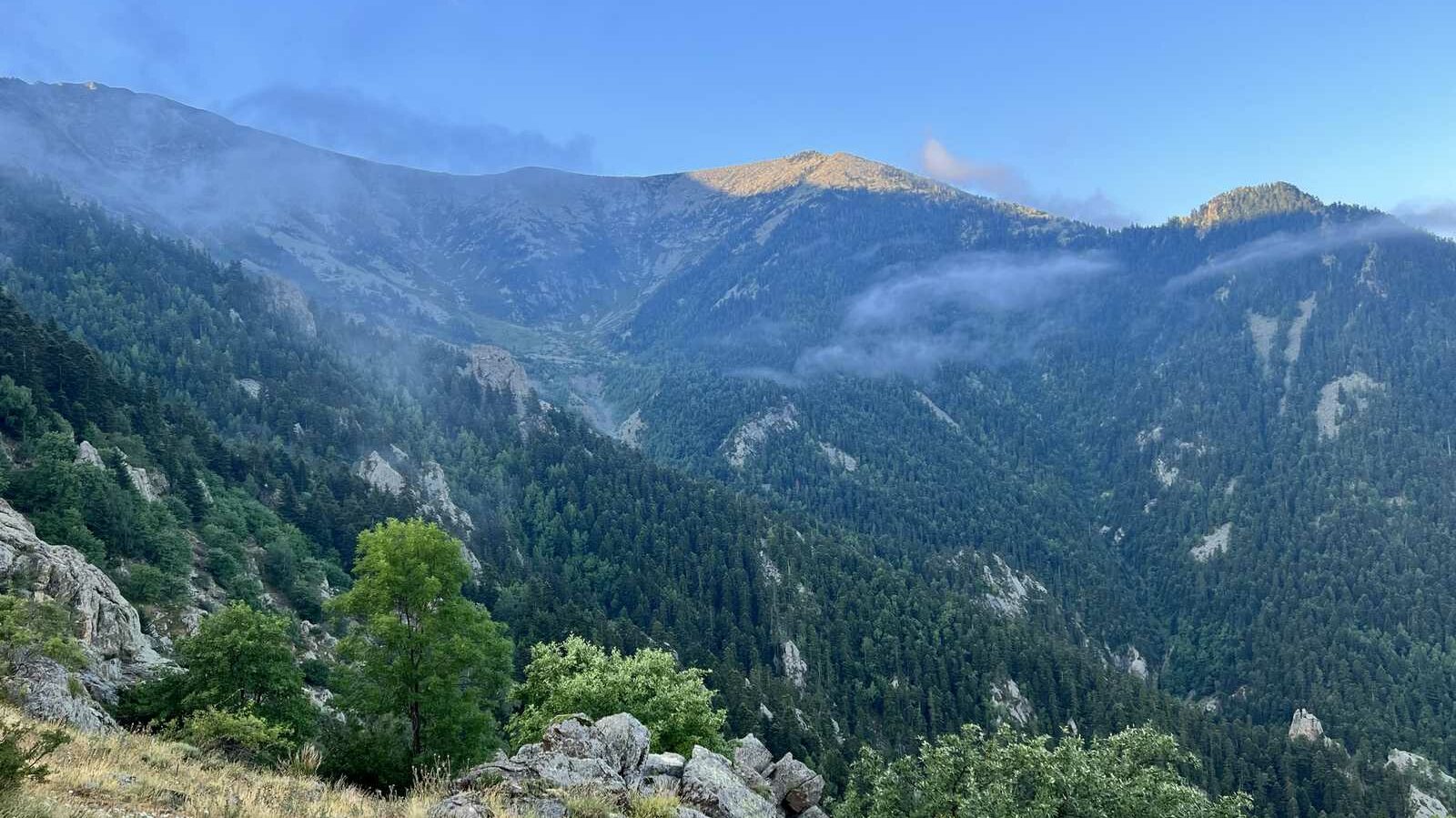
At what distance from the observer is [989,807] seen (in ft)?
98.3

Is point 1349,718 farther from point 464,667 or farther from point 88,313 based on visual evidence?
point 88,313

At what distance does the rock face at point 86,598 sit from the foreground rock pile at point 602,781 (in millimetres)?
24925

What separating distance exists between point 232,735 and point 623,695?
65.8 ft

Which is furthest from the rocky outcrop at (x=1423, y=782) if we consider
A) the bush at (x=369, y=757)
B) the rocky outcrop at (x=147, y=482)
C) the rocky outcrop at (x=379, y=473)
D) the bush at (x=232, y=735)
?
the rocky outcrop at (x=379, y=473)

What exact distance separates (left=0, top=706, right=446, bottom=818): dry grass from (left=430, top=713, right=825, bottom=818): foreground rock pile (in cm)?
144

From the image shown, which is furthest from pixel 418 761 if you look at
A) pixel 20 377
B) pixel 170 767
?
pixel 20 377

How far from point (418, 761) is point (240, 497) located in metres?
85.5

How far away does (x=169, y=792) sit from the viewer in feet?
53.8

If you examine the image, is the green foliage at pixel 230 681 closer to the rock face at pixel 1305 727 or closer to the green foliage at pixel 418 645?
the green foliage at pixel 418 645

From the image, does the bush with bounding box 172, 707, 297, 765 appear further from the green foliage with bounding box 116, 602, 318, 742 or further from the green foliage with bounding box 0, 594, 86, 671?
the green foliage with bounding box 0, 594, 86, 671

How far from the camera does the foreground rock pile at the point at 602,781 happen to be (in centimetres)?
1780

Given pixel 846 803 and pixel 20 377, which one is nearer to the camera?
pixel 846 803

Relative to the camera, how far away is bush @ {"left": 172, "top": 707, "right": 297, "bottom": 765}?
25.6 metres

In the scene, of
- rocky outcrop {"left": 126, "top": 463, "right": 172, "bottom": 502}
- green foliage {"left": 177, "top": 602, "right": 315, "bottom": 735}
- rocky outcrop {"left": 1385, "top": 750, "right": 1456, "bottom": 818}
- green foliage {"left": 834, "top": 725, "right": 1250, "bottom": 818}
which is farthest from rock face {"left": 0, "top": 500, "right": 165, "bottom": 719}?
rocky outcrop {"left": 1385, "top": 750, "right": 1456, "bottom": 818}
